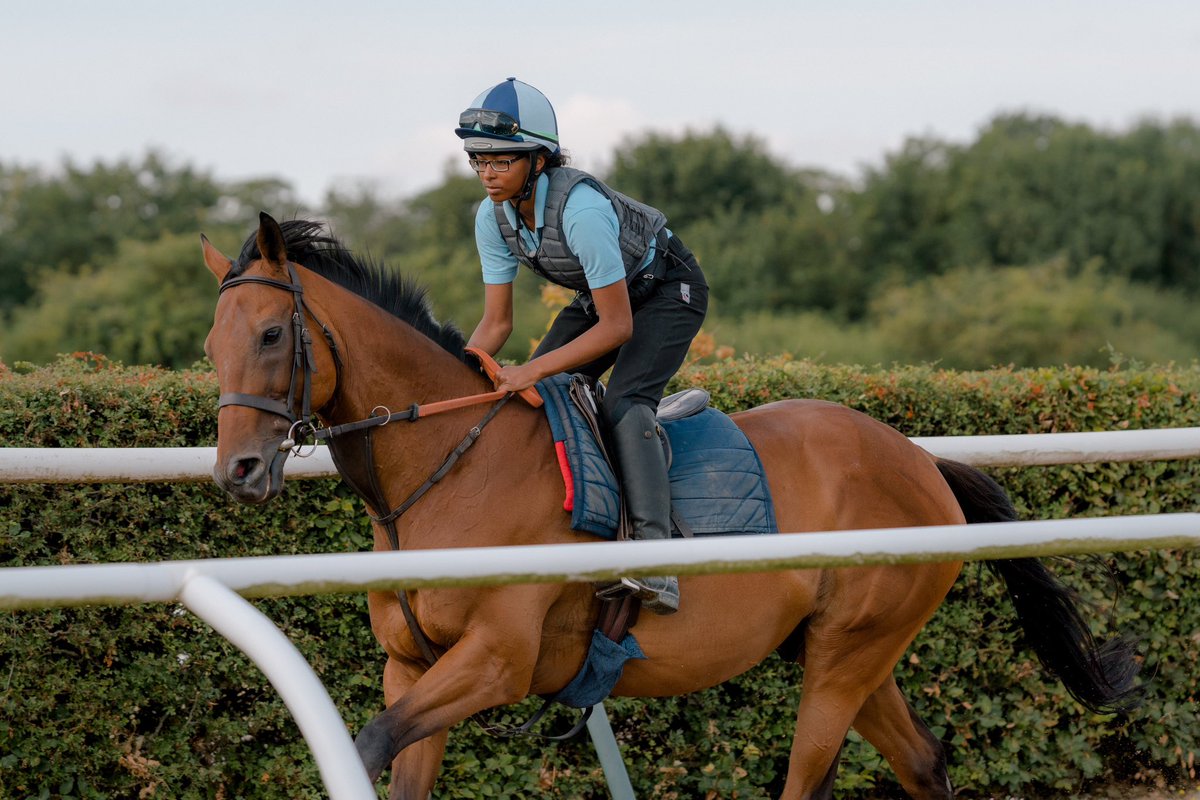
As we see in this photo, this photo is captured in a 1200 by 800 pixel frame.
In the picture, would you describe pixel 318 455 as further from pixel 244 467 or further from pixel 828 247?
pixel 828 247

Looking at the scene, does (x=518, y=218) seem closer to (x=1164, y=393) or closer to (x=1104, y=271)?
(x=1164, y=393)

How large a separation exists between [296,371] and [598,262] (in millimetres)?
937

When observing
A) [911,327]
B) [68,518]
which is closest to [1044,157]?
[911,327]

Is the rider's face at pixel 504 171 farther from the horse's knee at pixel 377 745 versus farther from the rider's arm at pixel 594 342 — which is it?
the horse's knee at pixel 377 745

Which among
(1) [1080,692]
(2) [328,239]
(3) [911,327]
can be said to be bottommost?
(3) [911,327]

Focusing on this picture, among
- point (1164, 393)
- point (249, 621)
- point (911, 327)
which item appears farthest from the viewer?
point (911, 327)

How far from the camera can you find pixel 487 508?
3.70 meters

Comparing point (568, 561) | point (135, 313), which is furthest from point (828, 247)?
point (568, 561)

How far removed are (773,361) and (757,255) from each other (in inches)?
1502

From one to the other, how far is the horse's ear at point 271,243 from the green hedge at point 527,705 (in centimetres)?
134

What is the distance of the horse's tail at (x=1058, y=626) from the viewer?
4.75 meters

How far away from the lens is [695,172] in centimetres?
4619

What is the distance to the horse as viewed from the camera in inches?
136

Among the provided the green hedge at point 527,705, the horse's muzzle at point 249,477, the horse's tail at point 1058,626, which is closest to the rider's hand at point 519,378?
the horse's muzzle at point 249,477
